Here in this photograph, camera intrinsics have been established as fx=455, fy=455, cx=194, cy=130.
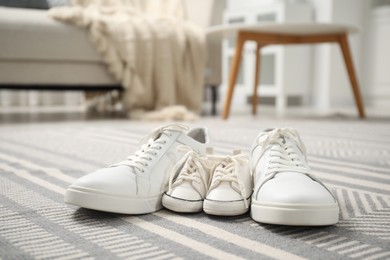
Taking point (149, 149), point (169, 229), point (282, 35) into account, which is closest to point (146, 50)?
point (282, 35)

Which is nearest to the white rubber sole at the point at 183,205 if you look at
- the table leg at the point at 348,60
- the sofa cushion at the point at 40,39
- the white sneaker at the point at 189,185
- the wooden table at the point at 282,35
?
the white sneaker at the point at 189,185

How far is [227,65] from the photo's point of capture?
11.8 feet

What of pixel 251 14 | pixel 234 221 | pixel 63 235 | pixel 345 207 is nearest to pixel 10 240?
pixel 63 235

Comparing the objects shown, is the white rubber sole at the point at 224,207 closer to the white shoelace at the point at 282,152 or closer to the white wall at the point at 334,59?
the white shoelace at the point at 282,152

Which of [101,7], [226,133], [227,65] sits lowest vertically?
[226,133]

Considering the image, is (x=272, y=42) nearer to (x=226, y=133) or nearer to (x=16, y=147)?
(x=226, y=133)

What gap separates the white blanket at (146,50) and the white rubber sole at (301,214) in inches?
60.8

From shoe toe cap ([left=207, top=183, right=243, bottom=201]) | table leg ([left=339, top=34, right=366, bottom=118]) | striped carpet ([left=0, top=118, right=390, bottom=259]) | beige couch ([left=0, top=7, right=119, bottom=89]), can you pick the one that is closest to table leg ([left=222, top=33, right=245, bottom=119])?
table leg ([left=339, top=34, right=366, bottom=118])

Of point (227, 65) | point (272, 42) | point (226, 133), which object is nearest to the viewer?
point (226, 133)

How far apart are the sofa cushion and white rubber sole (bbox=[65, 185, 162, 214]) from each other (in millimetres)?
1427

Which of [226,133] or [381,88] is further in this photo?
[381,88]

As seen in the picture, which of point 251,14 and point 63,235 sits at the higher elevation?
point 251,14

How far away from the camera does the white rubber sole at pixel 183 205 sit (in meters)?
0.53

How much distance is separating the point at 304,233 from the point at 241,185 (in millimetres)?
97
